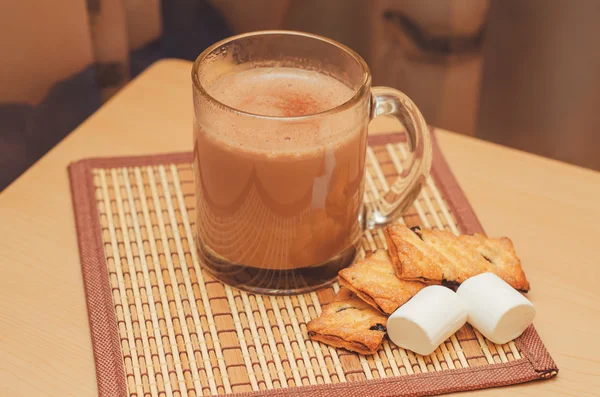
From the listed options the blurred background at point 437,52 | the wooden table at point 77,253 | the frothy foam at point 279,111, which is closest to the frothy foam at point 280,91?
the frothy foam at point 279,111

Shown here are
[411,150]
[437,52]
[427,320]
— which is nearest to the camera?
[427,320]

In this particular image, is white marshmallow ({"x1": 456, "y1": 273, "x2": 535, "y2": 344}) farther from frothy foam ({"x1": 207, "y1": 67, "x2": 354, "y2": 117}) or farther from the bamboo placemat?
frothy foam ({"x1": 207, "y1": 67, "x2": 354, "y2": 117})

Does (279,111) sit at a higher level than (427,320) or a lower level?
higher

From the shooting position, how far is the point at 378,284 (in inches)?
29.8

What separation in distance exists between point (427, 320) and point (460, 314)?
1.8 inches

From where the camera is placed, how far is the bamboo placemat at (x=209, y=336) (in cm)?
70

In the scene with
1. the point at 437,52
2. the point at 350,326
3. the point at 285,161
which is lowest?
the point at 437,52

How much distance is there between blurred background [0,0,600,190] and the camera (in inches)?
51.9

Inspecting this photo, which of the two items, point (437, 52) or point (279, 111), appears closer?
point (279, 111)

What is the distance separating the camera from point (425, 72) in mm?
1552

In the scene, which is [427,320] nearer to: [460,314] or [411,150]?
[460,314]

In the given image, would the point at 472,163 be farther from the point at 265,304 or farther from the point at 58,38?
the point at 58,38

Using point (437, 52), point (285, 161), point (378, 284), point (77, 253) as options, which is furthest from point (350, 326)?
point (437, 52)

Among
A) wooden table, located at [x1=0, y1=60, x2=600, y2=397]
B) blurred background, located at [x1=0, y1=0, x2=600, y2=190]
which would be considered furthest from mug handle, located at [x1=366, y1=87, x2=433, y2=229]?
blurred background, located at [x1=0, y1=0, x2=600, y2=190]
